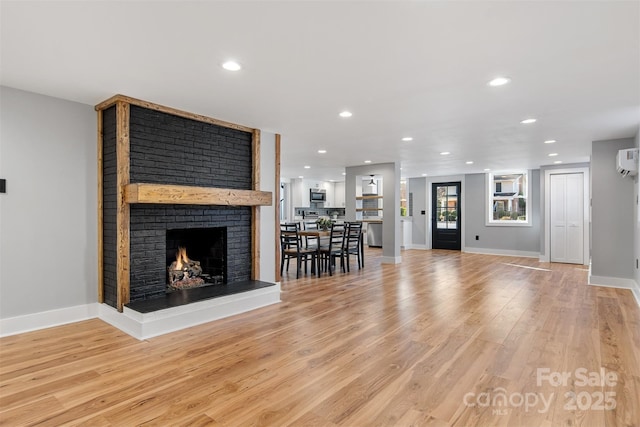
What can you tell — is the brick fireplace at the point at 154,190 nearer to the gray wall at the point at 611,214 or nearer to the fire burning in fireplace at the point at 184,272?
the fire burning in fireplace at the point at 184,272

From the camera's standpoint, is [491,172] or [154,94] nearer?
[154,94]

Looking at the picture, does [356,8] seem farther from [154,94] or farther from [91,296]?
[91,296]

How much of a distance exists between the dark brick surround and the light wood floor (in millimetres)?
694

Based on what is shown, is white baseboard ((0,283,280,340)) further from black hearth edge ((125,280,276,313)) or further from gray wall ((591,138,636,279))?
gray wall ((591,138,636,279))

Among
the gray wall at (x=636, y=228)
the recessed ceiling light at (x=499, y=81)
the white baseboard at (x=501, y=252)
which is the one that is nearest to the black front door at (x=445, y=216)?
the white baseboard at (x=501, y=252)

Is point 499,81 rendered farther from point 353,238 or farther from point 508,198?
point 508,198

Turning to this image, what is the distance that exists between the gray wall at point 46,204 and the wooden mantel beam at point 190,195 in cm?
72

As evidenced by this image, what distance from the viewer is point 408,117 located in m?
4.23

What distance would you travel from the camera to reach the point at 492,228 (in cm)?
978

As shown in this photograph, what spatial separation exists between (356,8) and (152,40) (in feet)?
4.59

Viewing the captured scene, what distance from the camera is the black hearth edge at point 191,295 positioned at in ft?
11.2

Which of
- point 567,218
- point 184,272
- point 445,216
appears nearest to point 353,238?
point 184,272

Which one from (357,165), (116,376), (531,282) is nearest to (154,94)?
(116,376)

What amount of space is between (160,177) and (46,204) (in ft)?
3.63
